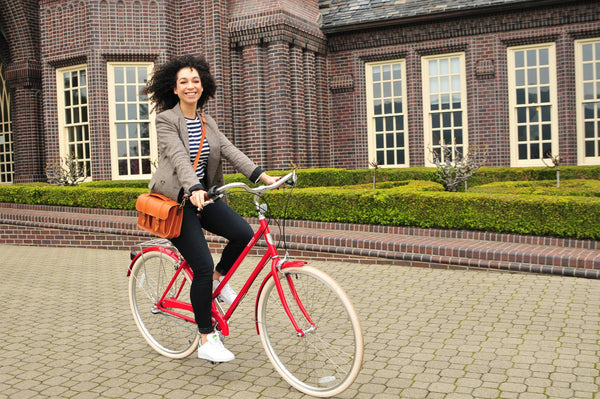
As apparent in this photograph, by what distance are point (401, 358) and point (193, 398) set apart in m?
1.52

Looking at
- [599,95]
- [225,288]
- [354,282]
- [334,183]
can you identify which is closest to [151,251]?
[225,288]

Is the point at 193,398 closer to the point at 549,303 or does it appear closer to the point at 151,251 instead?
the point at 151,251

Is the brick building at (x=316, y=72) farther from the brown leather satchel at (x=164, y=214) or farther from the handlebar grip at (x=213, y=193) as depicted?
the handlebar grip at (x=213, y=193)

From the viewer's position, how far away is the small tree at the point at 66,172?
14.8 m

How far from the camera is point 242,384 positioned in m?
3.94

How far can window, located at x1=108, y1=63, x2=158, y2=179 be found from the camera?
14727 millimetres

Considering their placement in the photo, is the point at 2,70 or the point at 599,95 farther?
the point at 2,70

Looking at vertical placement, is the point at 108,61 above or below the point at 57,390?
above

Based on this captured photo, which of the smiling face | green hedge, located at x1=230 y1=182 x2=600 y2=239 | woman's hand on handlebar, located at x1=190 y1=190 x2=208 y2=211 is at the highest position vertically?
the smiling face

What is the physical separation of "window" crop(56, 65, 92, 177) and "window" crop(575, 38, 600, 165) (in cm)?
1212

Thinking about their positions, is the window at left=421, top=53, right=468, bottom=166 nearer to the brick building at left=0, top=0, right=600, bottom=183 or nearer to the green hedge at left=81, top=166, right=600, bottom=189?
the brick building at left=0, top=0, right=600, bottom=183

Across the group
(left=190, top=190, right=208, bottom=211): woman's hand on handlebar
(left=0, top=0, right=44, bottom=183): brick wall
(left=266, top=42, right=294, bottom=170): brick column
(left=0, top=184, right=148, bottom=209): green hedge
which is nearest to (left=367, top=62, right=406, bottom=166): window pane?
(left=266, top=42, right=294, bottom=170): brick column

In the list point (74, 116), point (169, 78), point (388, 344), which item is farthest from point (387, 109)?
point (169, 78)

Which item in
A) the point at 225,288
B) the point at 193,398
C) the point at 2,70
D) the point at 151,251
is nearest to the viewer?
the point at 193,398
